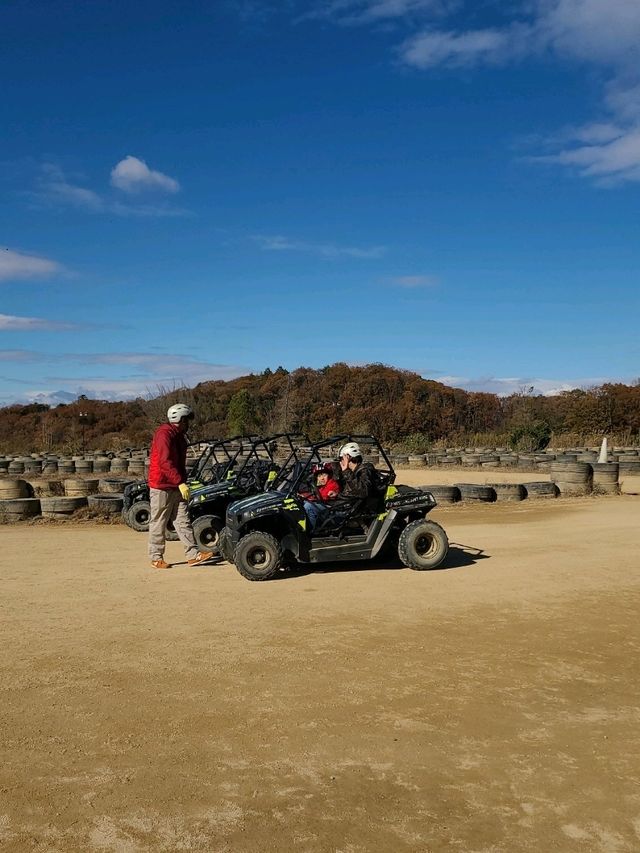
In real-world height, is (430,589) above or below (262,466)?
below

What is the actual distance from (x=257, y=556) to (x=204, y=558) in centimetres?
128

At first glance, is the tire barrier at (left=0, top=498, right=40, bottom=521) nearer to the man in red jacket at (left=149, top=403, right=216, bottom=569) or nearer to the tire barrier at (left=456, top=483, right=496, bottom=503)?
the man in red jacket at (left=149, top=403, right=216, bottom=569)

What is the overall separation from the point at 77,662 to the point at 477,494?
11267 millimetres

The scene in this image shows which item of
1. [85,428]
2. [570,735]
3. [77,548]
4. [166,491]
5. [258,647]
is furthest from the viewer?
[85,428]

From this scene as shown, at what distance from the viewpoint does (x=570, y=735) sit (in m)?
4.32

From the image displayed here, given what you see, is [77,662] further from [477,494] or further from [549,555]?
[477,494]

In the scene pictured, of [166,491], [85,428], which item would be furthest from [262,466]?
[85,428]

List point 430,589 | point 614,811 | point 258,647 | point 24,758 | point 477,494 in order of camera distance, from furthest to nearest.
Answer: point 477,494 → point 430,589 → point 258,647 → point 24,758 → point 614,811

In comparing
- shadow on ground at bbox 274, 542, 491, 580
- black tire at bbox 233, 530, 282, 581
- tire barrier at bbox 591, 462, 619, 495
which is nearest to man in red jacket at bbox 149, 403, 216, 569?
black tire at bbox 233, 530, 282, 581

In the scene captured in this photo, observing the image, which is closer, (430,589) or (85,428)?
(430,589)

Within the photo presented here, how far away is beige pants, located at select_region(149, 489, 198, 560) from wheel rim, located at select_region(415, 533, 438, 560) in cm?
269

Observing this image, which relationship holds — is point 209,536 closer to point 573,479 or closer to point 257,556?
point 257,556

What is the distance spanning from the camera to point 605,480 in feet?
56.6

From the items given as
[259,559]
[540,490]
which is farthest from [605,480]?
[259,559]
